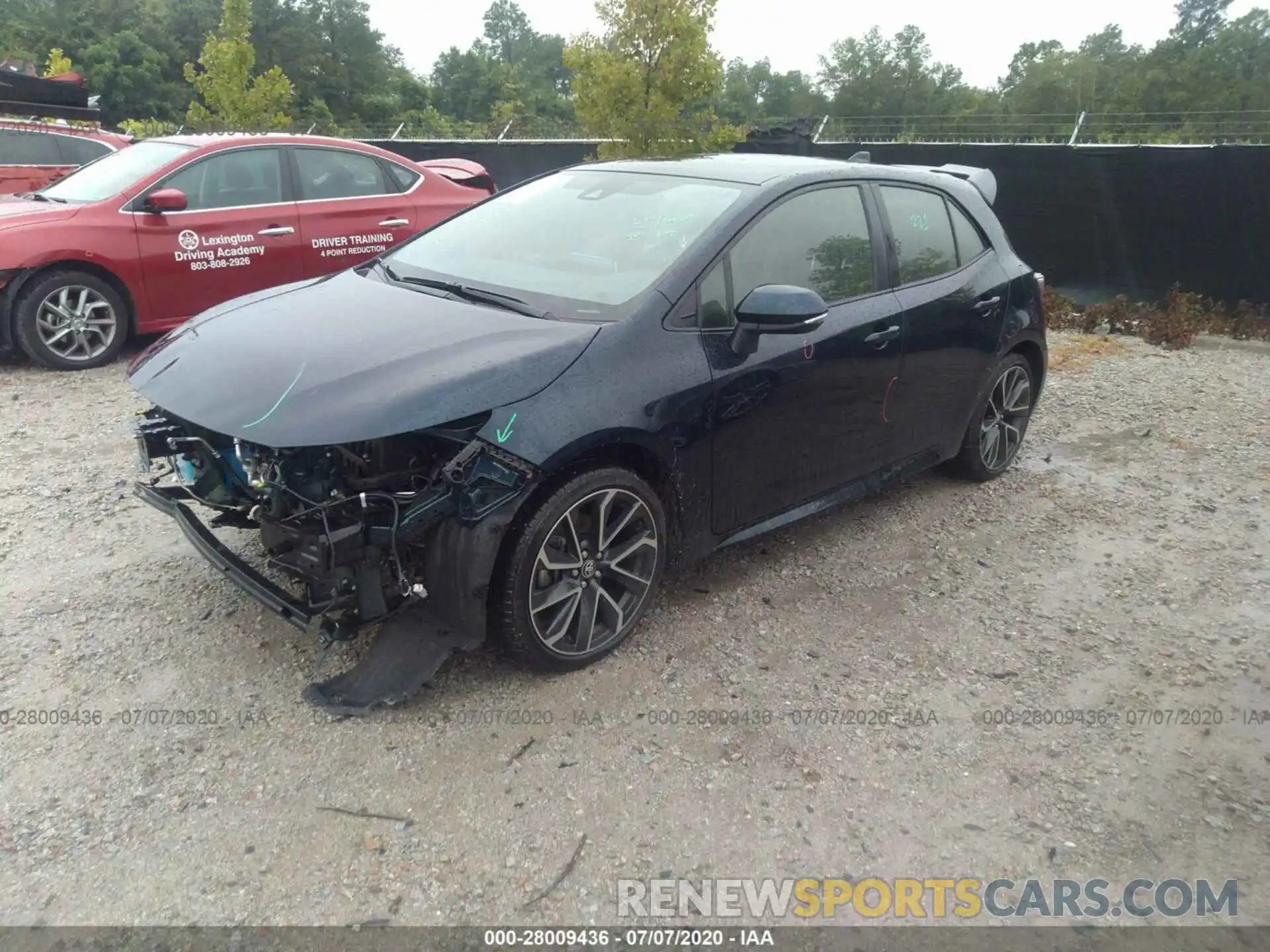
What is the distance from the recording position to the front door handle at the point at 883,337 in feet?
13.5

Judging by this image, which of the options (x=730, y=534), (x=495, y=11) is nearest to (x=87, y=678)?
(x=730, y=534)

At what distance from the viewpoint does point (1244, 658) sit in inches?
148

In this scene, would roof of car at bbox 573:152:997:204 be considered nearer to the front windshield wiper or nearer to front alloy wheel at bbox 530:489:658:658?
the front windshield wiper

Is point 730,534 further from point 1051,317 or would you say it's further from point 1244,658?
point 1051,317

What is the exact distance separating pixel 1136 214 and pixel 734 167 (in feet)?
26.5

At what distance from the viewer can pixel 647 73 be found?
10695 mm

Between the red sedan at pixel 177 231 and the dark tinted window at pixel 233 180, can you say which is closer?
the red sedan at pixel 177 231

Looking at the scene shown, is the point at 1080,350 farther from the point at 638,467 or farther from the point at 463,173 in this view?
the point at 638,467

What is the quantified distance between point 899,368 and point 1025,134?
981cm

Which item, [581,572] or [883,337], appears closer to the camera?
[581,572]

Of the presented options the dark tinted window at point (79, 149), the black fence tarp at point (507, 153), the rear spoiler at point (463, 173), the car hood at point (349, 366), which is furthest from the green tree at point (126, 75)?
the car hood at point (349, 366)

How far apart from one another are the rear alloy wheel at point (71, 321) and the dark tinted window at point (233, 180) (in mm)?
909

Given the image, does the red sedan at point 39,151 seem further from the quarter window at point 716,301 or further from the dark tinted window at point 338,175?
the quarter window at point 716,301

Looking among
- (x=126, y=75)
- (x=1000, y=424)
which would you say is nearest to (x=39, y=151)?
(x=1000, y=424)
